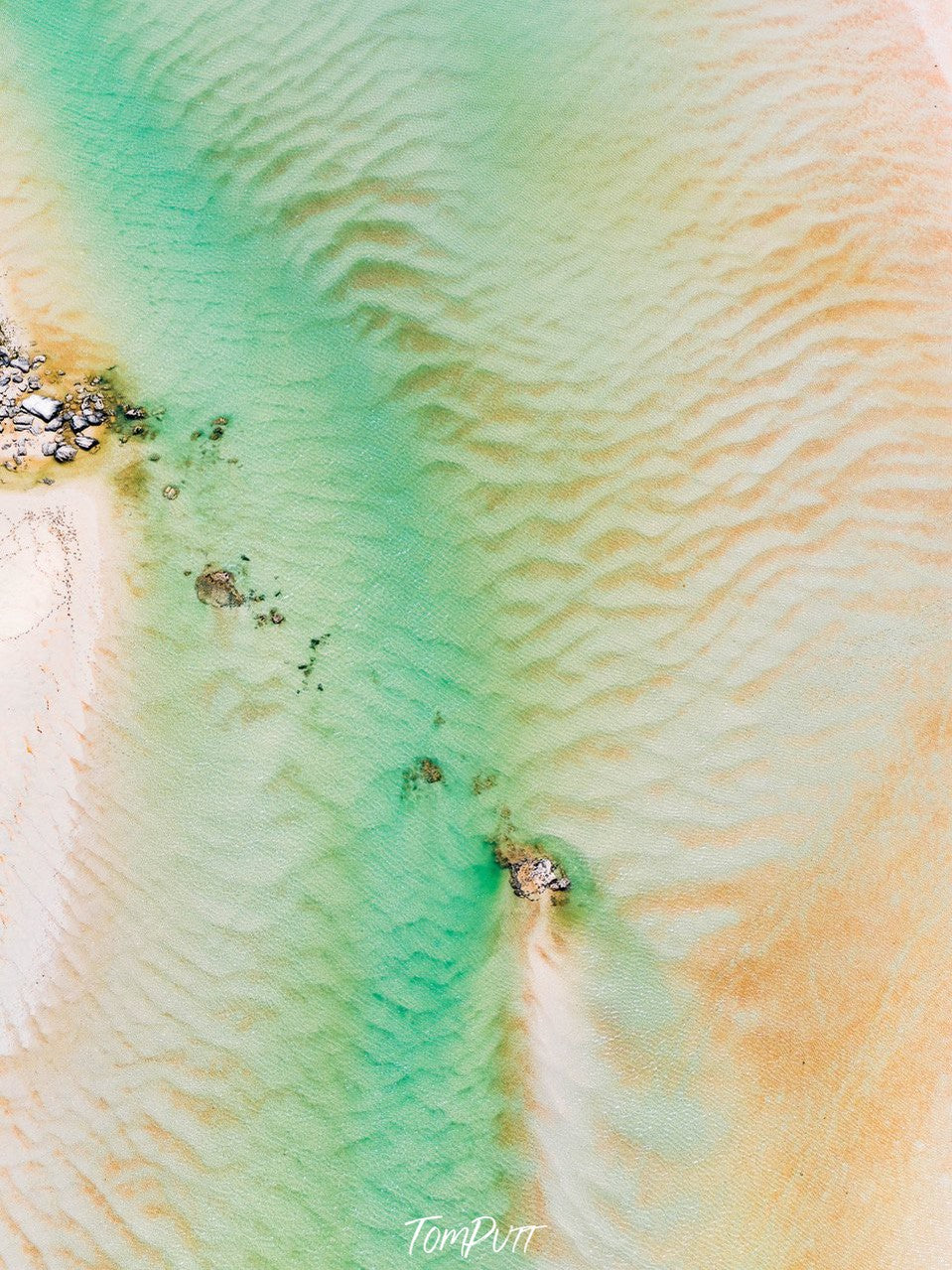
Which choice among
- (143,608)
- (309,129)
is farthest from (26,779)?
(309,129)

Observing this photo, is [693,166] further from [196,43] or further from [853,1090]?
[853,1090]

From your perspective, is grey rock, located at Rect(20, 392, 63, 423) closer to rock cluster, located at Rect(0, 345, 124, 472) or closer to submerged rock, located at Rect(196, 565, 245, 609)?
Answer: rock cluster, located at Rect(0, 345, 124, 472)

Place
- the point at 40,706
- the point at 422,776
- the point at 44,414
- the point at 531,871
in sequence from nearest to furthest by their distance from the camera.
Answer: the point at 531,871 < the point at 422,776 < the point at 40,706 < the point at 44,414

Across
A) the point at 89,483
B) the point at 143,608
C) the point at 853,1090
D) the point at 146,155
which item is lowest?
the point at 853,1090

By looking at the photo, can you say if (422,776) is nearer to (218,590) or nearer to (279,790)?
(279,790)

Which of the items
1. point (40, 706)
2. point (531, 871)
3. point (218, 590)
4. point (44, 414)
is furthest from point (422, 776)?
point (44, 414)

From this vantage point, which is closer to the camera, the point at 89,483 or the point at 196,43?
the point at 89,483
